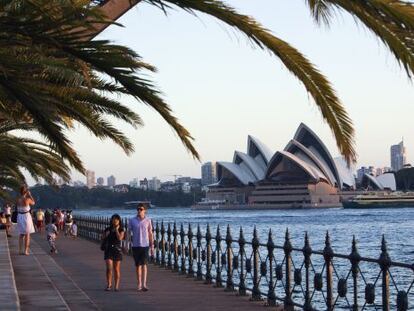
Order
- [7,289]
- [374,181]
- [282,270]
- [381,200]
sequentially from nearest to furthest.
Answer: [7,289] < [282,270] < [381,200] < [374,181]

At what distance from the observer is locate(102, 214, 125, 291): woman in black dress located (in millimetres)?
14633

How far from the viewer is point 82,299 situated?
13.0 metres

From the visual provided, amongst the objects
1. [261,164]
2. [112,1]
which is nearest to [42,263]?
[112,1]

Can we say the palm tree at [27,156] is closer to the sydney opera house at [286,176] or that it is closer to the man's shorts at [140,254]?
the man's shorts at [140,254]

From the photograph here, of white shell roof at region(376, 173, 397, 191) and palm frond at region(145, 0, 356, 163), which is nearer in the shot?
palm frond at region(145, 0, 356, 163)

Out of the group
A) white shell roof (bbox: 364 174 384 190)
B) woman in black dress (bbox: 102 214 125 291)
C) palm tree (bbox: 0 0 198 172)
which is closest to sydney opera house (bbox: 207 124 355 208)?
white shell roof (bbox: 364 174 384 190)

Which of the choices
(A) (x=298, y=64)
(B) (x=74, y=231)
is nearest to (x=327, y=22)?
(A) (x=298, y=64)

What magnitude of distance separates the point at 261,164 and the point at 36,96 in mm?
120564

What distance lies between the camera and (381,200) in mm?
144375

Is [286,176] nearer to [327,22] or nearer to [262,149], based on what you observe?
[262,149]

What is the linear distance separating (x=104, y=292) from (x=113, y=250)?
811 millimetres

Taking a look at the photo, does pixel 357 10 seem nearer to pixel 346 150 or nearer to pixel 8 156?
pixel 346 150

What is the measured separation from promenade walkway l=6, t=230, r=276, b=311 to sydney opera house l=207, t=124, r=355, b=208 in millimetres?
85897

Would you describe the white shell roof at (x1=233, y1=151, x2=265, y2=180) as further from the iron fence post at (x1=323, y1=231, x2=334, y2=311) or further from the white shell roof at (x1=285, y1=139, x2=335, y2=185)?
the iron fence post at (x1=323, y1=231, x2=334, y2=311)
